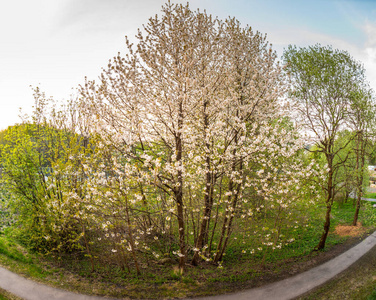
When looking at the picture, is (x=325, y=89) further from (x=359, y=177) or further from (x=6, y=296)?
Result: (x=6, y=296)

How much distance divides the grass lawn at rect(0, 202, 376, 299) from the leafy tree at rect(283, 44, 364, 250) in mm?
3102

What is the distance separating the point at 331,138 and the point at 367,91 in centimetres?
514

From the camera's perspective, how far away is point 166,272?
1136 cm

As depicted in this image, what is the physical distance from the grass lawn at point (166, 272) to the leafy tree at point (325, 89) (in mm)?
3102

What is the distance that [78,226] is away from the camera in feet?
40.5

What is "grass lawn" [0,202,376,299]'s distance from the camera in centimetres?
994

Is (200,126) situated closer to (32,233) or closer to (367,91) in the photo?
(32,233)

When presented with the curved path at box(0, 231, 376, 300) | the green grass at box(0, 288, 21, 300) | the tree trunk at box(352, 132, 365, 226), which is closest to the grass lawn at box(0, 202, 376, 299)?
the curved path at box(0, 231, 376, 300)

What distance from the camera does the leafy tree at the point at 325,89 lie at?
555 inches

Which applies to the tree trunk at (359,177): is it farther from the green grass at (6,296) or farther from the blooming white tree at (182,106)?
the green grass at (6,296)

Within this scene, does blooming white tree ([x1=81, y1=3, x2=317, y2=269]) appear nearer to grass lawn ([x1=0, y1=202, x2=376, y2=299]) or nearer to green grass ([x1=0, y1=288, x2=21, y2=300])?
grass lawn ([x1=0, y1=202, x2=376, y2=299])

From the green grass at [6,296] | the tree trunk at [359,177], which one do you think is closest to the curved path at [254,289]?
Result: the green grass at [6,296]

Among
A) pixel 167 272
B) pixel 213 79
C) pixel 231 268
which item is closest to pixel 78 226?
pixel 167 272

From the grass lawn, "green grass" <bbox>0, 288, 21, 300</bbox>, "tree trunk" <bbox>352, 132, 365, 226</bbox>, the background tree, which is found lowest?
"green grass" <bbox>0, 288, 21, 300</bbox>
